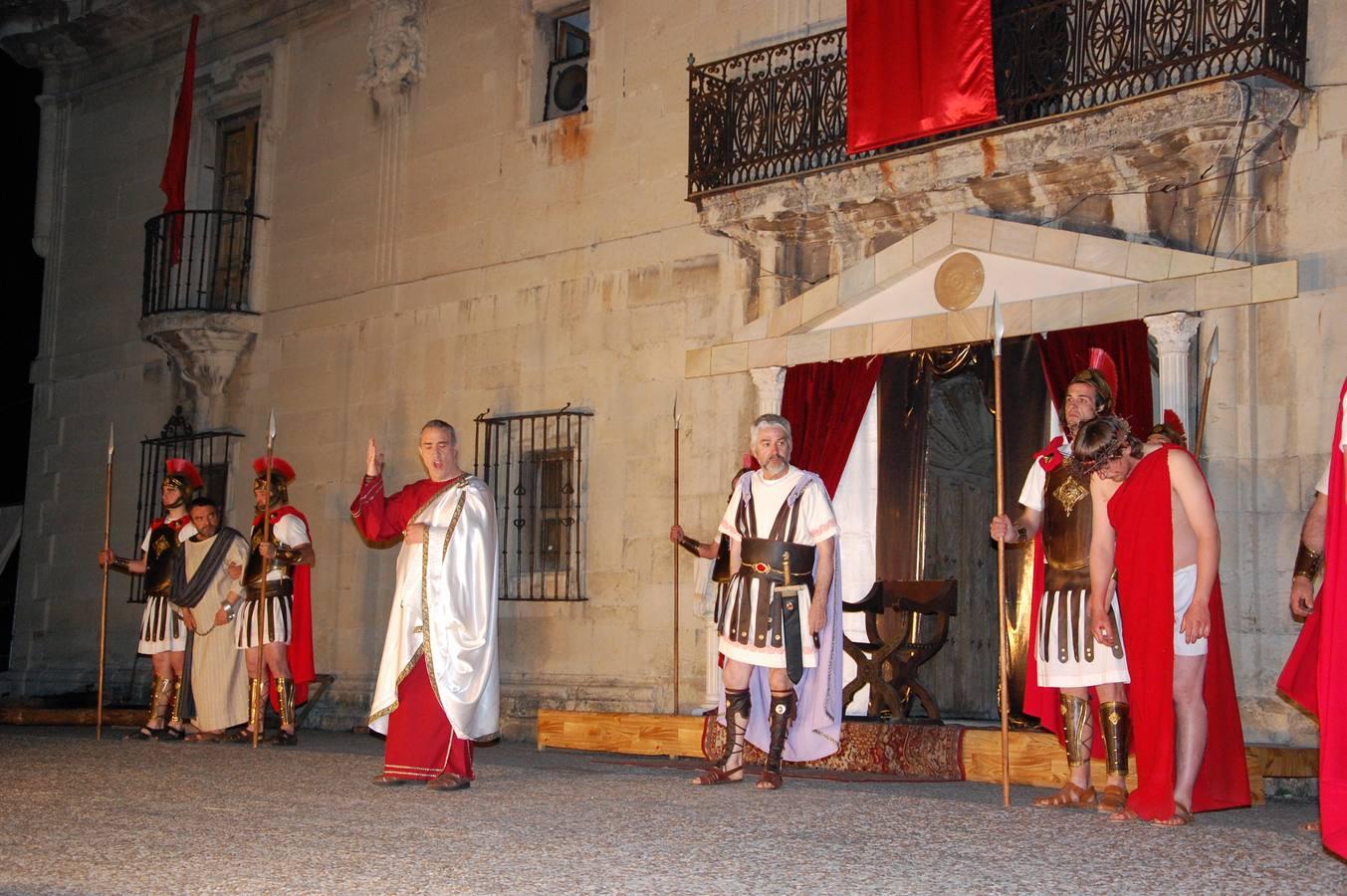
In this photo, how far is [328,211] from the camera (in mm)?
15430

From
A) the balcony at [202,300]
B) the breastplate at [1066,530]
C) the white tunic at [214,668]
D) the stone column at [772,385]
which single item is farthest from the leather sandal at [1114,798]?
the balcony at [202,300]

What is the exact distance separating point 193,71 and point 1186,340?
11.3 meters

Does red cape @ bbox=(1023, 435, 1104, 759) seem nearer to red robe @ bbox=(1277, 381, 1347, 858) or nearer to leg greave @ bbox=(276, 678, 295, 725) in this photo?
red robe @ bbox=(1277, 381, 1347, 858)

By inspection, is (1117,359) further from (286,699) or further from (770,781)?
(286,699)

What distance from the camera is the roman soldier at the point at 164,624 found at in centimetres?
1156

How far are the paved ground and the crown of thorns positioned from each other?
1.47 m

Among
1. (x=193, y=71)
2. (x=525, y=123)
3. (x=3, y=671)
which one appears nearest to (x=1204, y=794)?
(x=525, y=123)

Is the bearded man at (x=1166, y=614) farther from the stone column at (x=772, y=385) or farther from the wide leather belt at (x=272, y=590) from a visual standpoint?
the wide leather belt at (x=272, y=590)

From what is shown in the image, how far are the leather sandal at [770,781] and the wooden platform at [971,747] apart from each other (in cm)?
141

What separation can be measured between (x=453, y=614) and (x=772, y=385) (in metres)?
4.30

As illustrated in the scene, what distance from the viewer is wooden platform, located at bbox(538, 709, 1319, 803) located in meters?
8.04

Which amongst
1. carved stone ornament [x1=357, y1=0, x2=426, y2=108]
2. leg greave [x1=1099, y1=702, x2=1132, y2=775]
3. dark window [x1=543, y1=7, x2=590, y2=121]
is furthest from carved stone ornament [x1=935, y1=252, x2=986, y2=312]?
carved stone ornament [x1=357, y1=0, x2=426, y2=108]

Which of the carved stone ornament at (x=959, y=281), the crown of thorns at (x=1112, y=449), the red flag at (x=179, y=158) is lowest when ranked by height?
the crown of thorns at (x=1112, y=449)

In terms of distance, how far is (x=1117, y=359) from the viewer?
9.40m
